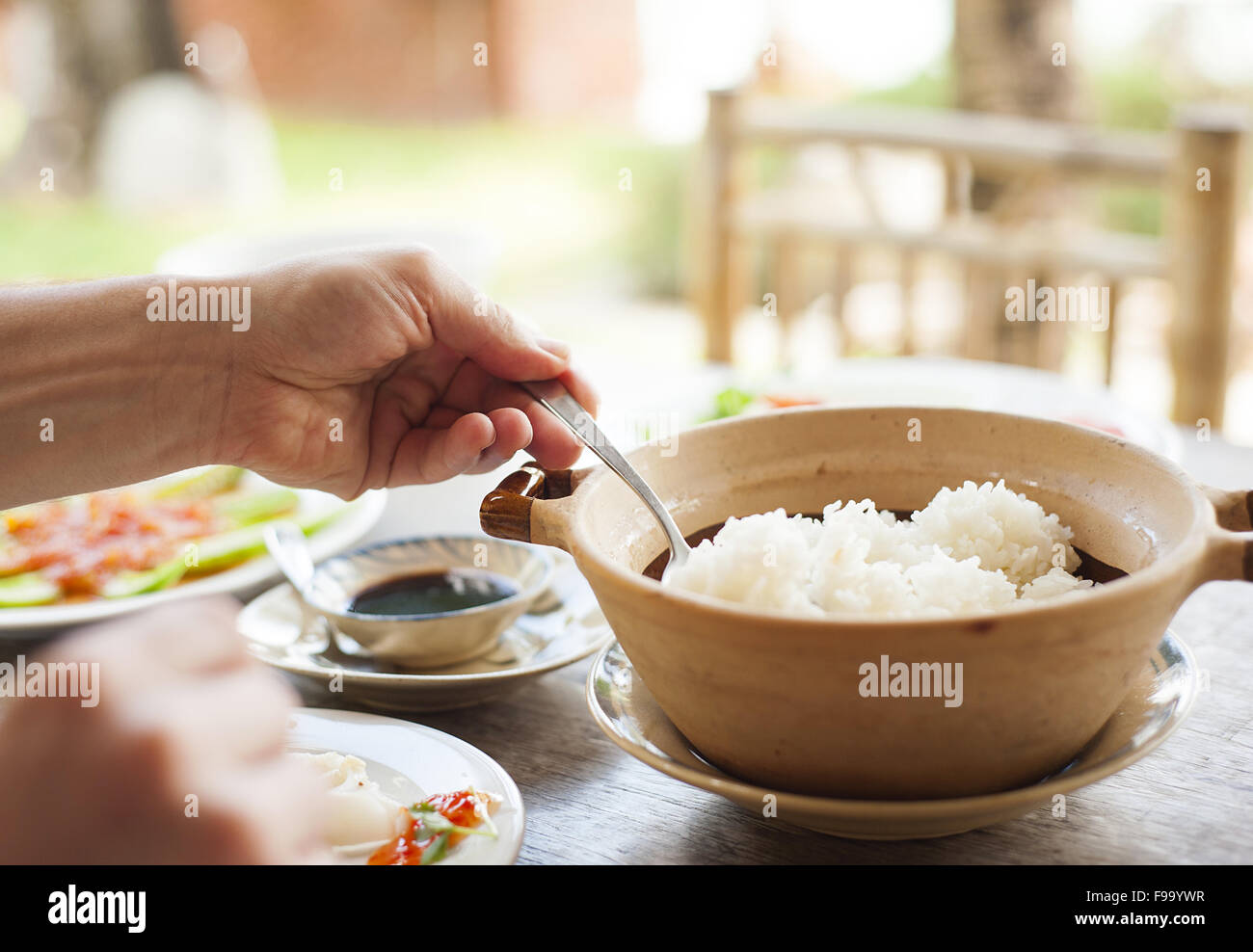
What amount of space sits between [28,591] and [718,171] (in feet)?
7.74

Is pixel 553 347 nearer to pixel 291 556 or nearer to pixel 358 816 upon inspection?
pixel 291 556

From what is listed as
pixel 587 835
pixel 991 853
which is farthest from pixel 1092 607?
pixel 587 835

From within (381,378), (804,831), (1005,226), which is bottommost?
(804,831)

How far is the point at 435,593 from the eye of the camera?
1391 mm

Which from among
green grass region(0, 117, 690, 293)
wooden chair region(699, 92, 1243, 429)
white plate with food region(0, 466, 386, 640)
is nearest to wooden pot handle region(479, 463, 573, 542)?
white plate with food region(0, 466, 386, 640)

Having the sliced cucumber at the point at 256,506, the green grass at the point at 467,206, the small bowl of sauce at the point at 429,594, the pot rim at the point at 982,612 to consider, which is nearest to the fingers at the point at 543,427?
the small bowl of sauce at the point at 429,594

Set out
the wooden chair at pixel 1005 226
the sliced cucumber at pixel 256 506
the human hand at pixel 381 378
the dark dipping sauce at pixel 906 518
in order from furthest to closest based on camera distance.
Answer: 1. the wooden chair at pixel 1005 226
2. the sliced cucumber at pixel 256 506
3. the human hand at pixel 381 378
4. the dark dipping sauce at pixel 906 518

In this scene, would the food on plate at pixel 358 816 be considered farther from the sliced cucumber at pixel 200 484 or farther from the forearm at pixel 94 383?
the sliced cucumber at pixel 200 484

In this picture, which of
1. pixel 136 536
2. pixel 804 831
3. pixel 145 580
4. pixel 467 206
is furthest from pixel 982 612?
pixel 467 206

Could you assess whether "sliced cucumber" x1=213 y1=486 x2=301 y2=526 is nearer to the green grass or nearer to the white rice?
the white rice

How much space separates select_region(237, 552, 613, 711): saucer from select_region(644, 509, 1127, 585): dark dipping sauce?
140 millimetres

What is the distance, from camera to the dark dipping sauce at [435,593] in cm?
135

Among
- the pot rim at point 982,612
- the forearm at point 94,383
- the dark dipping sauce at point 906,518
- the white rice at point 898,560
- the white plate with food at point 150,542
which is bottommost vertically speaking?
the white plate with food at point 150,542

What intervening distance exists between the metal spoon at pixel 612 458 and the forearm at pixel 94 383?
1.33ft
